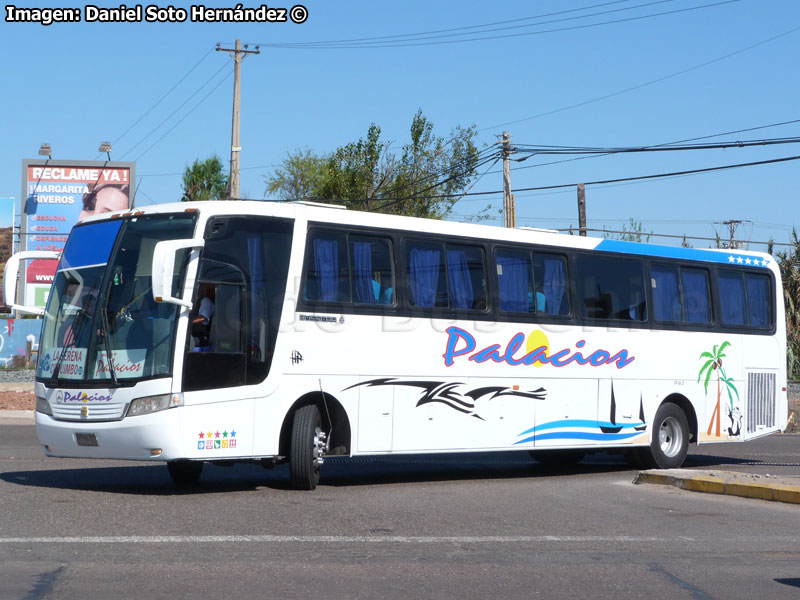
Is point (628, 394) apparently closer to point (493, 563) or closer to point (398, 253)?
point (398, 253)

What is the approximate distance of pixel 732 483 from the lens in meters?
13.0

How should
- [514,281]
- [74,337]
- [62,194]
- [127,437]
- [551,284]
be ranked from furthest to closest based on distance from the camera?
[62,194] < [551,284] < [514,281] < [74,337] < [127,437]

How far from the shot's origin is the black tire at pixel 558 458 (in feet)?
57.8

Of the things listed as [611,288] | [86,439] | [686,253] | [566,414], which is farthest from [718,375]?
[86,439]

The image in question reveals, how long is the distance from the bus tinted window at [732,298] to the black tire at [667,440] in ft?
5.96

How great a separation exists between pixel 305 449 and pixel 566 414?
4562 millimetres

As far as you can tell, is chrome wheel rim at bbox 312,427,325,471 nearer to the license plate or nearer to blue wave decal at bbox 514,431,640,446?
the license plate

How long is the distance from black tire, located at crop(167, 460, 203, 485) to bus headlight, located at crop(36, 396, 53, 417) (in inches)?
63.0

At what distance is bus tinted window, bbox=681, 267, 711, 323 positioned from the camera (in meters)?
17.1

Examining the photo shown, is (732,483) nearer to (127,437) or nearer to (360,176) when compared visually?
(127,437)

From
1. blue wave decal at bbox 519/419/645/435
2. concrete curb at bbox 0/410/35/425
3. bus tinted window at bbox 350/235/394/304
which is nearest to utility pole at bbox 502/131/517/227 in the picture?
concrete curb at bbox 0/410/35/425

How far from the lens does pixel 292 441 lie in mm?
12258

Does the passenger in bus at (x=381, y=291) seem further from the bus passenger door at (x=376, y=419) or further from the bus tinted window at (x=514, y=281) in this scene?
Result: the bus tinted window at (x=514, y=281)

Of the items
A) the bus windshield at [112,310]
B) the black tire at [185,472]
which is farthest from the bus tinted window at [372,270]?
the black tire at [185,472]
